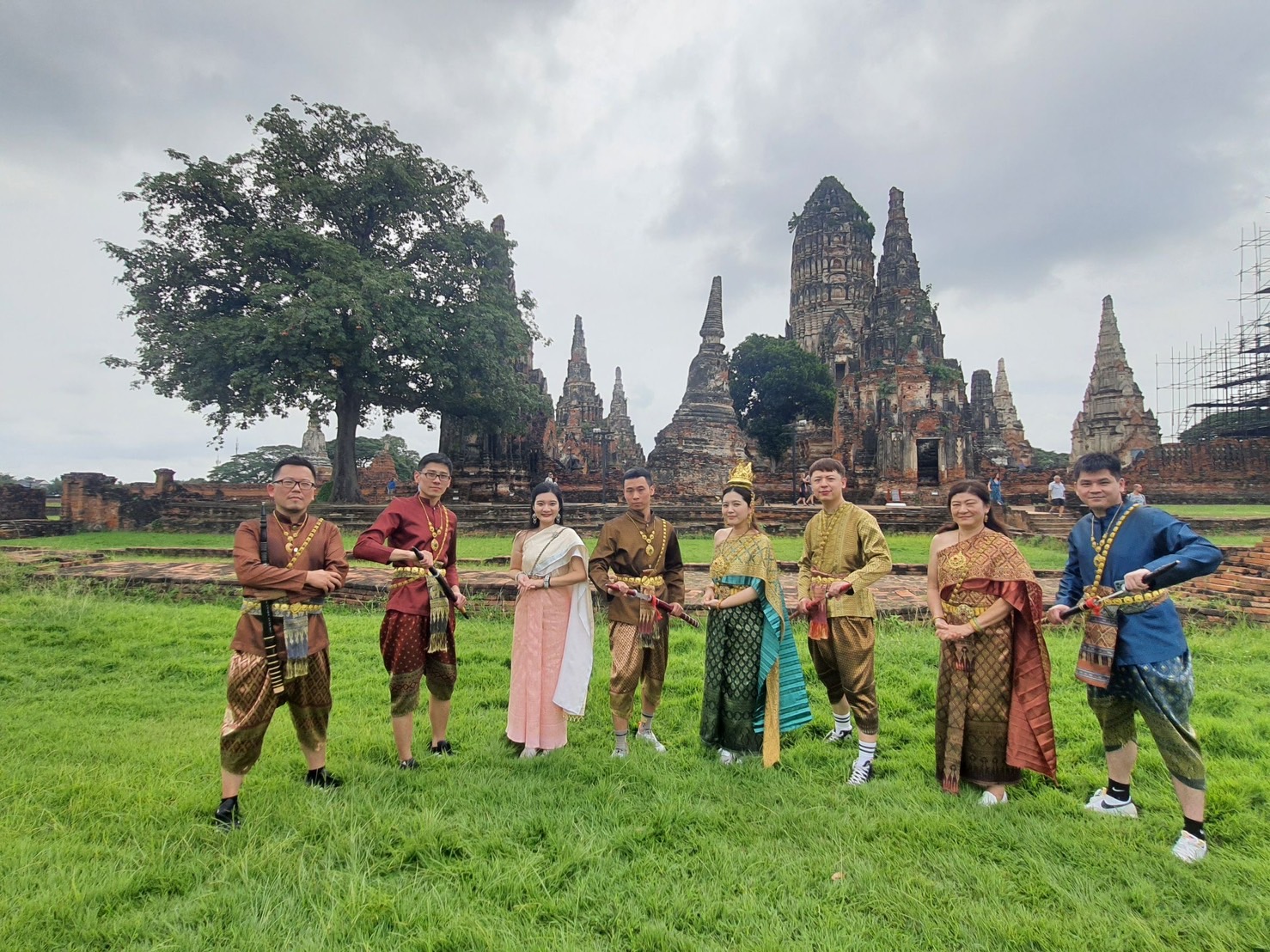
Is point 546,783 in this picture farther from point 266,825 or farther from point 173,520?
point 173,520

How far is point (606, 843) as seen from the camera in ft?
9.28

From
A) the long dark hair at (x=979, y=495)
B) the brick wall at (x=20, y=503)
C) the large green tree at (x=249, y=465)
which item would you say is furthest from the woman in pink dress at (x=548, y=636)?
the large green tree at (x=249, y=465)

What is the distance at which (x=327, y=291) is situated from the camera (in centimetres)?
1695

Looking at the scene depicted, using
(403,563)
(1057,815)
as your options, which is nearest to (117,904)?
(403,563)

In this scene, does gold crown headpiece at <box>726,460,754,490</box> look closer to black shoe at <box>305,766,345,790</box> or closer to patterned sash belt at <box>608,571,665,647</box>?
patterned sash belt at <box>608,571,665,647</box>

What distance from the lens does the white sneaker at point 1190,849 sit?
2.66 m

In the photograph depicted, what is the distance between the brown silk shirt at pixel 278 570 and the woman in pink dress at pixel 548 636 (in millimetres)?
1064

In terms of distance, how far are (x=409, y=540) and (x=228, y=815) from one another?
151 cm

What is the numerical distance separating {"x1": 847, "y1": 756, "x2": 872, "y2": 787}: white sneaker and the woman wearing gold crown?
0.40 metres

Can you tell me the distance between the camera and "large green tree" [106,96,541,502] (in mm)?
17156

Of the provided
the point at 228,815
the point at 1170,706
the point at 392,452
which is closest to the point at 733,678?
the point at 1170,706

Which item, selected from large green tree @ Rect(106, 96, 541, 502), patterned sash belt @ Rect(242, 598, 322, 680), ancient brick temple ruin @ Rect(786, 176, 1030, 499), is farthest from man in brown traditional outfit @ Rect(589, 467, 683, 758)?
ancient brick temple ruin @ Rect(786, 176, 1030, 499)

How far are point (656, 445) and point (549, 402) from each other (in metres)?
5.16

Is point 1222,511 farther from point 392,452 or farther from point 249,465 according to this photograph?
point 249,465
